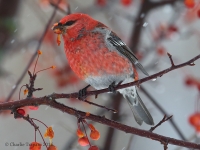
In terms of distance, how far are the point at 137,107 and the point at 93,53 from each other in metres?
0.55

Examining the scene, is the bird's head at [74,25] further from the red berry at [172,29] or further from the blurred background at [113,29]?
the red berry at [172,29]

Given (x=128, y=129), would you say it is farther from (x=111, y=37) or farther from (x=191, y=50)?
(x=191, y=50)

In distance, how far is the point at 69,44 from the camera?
95.1 inches

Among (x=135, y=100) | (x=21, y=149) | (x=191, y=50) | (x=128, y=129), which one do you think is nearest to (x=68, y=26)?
(x=135, y=100)

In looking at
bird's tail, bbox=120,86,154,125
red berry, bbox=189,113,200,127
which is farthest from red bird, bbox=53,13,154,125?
red berry, bbox=189,113,200,127

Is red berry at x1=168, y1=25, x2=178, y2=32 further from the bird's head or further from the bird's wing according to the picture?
the bird's head

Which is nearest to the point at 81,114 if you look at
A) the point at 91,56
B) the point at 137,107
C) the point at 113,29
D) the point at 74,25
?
the point at 91,56

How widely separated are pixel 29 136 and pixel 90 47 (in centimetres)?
342

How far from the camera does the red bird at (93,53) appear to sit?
2.37 meters

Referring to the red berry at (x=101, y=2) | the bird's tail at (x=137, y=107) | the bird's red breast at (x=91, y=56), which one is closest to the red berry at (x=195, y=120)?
the bird's tail at (x=137, y=107)

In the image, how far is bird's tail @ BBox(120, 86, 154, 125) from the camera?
246 centimetres

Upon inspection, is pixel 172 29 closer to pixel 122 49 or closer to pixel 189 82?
pixel 189 82

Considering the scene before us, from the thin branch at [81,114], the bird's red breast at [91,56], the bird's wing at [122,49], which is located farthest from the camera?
the bird's wing at [122,49]

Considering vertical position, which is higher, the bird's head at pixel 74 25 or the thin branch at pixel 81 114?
the bird's head at pixel 74 25
